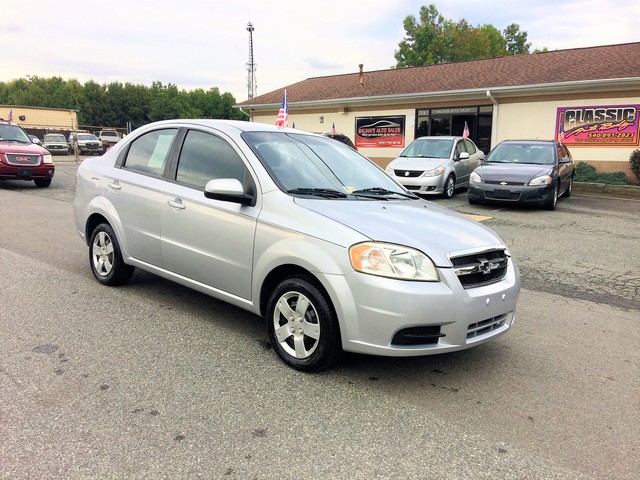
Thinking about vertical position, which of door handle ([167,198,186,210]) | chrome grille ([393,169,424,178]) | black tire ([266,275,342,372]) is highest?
chrome grille ([393,169,424,178])

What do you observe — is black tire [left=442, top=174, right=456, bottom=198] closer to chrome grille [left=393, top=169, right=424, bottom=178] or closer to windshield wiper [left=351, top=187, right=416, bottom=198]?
chrome grille [left=393, top=169, right=424, bottom=178]

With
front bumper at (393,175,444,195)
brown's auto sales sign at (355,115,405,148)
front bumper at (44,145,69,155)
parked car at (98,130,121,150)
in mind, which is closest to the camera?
front bumper at (393,175,444,195)

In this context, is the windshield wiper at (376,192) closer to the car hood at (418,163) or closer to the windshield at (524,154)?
the windshield at (524,154)

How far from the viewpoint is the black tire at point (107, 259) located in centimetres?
518

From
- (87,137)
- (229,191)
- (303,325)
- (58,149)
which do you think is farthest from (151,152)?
(87,137)

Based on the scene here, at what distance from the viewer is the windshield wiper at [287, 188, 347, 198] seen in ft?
12.8

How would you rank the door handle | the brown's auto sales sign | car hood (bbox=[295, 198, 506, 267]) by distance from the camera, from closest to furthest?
1. car hood (bbox=[295, 198, 506, 267])
2. the door handle
3. the brown's auto sales sign

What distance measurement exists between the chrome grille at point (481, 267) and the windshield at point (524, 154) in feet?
30.7

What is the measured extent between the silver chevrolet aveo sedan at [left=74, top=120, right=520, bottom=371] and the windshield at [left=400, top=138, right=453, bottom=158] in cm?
972

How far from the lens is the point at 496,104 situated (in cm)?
1948

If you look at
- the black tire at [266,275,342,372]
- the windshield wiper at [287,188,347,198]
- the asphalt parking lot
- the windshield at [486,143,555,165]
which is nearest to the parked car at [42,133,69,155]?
the windshield at [486,143,555,165]

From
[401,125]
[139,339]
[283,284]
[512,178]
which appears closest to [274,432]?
[283,284]

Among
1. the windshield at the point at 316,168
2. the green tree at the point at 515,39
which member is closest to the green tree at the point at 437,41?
the green tree at the point at 515,39

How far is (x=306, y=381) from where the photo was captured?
3441 millimetres
